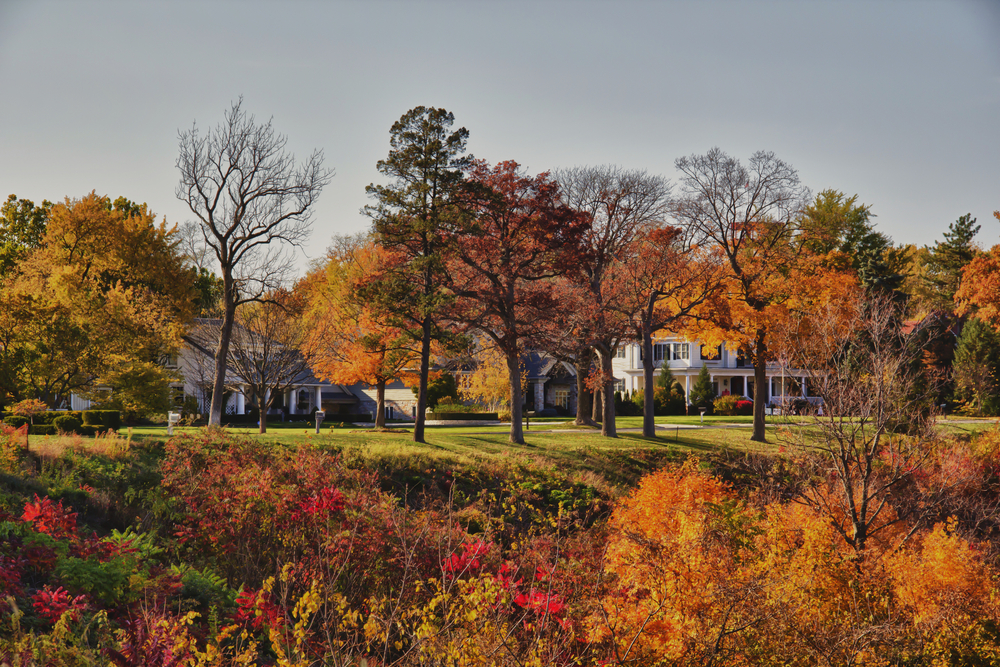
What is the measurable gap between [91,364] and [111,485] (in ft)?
40.7

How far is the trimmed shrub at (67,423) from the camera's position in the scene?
2011cm

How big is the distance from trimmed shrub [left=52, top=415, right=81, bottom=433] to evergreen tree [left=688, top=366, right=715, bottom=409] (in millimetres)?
38715

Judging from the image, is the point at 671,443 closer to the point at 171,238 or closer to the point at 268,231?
the point at 268,231

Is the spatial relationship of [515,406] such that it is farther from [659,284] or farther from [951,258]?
[951,258]

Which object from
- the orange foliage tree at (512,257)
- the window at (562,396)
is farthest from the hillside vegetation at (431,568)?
the window at (562,396)

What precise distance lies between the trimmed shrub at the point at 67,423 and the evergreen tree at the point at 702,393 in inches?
1524

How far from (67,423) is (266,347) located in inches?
341

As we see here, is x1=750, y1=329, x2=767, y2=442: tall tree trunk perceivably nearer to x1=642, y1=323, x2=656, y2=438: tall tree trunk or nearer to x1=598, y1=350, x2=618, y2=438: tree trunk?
x1=642, y1=323, x2=656, y2=438: tall tree trunk

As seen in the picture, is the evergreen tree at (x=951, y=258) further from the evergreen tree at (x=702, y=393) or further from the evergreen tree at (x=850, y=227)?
the evergreen tree at (x=702, y=393)

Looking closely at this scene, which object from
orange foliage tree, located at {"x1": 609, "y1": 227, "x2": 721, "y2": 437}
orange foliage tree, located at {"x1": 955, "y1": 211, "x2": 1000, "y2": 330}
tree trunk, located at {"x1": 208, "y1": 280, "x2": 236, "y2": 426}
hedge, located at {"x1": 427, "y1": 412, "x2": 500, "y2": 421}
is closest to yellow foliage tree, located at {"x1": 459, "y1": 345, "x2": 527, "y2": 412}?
hedge, located at {"x1": 427, "y1": 412, "x2": 500, "y2": 421}

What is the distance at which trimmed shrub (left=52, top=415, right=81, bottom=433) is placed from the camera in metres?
20.1

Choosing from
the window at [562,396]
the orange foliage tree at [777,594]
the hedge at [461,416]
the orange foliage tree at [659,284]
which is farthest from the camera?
the window at [562,396]

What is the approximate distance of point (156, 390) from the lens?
27984 mm

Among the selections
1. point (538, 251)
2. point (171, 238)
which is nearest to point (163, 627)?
point (538, 251)
